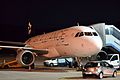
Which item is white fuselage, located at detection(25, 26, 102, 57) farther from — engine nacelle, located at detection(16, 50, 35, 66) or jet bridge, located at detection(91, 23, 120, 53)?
jet bridge, located at detection(91, 23, 120, 53)

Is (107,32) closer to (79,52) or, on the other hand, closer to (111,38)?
(111,38)

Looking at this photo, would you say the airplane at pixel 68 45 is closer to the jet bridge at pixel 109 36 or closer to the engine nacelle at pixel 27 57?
the engine nacelle at pixel 27 57

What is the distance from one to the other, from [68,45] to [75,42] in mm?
957

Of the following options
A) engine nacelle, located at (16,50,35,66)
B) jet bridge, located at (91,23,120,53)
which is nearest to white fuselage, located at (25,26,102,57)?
engine nacelle, located at (16,50,35,66)

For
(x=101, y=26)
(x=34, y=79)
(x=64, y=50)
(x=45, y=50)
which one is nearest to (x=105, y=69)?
(x=34, y=79)

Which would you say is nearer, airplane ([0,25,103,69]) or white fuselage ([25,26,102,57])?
white fuselage ([25,26,102,57])

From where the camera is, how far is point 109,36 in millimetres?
41281

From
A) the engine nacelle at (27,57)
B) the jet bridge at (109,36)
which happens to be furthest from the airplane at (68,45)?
the jet bridge at (109,36)

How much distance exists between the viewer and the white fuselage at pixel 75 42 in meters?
30.2

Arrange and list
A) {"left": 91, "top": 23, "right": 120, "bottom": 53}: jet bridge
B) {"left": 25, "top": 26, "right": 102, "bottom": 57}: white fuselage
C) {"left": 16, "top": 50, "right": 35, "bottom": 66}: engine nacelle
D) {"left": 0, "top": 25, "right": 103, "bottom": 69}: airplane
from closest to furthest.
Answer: {"left": 25, "top": 26, "right": 102, "bottom": 57}: white fuselage < {"left": 0, "top": 25, "right": 103, "bottom": 69}: airplane < {"left": 16, "top": 50, "right": 35, "bottom": 66}: engine nacelle < {"left": 91, "top": 23, "right": 120, "bottom": 53}: jet bridge

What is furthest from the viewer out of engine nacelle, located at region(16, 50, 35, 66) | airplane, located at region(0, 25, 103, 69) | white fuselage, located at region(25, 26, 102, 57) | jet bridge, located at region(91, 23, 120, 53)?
jet bridge, located at region(91, 23, 120, 53)

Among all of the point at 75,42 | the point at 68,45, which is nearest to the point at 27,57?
the point at 68,45

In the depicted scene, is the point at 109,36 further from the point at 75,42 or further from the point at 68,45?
the point at 75,42

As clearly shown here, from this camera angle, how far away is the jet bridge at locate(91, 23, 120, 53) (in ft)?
130
